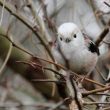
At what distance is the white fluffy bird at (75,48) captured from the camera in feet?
6.94

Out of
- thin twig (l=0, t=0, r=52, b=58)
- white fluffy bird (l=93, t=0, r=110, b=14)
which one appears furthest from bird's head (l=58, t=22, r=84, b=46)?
thin twig (l=0, t=0, r=52, b=58)

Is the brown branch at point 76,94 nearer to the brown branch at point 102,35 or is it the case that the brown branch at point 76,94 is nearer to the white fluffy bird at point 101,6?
the brown branch at point 102,35

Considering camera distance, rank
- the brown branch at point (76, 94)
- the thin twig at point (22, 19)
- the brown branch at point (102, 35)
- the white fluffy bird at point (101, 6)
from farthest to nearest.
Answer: the thin twig at point (22, 19) < the white fluffy bird at point (101, 6) < the brown branch at point (102, 35) < the brown branch at point (76, 94)

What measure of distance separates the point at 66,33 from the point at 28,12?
1.08 metres

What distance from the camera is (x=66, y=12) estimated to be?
3.72 metres

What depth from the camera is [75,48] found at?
223 cm

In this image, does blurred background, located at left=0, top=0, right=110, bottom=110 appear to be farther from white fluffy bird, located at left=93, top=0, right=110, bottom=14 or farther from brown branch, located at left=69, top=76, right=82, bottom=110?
brown branch, located at left=69, top=76, right=82, bottom=110

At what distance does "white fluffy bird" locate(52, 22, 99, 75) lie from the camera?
2.12 meters

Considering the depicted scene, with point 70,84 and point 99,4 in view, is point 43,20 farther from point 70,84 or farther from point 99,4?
point 70,84

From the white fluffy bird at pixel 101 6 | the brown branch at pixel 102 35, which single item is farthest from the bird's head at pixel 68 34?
the white fluffy bird at pixel 101 6

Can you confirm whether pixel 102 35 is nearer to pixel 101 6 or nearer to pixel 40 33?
pixel 101 6

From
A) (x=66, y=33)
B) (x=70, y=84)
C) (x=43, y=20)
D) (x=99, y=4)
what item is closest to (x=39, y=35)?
(x=43, y=20)

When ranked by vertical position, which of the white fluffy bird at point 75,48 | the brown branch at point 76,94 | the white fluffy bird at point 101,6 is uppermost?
the white fluffy bird at point 101,6

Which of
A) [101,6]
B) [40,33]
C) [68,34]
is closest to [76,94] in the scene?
[68,34]
